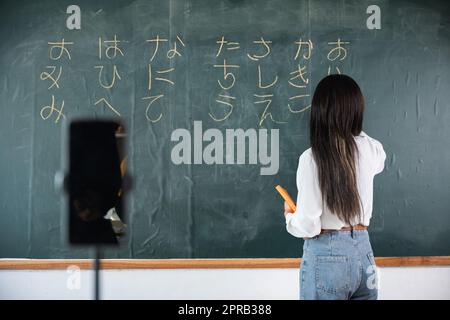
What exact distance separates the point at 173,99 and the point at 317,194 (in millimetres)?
1513

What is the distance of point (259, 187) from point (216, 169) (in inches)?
10.2

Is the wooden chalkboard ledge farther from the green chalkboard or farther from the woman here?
the woman

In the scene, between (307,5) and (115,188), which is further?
(307,5)

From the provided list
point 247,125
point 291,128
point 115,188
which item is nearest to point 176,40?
point 247,125

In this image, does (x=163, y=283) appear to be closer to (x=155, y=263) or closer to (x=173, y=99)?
(x=155, y=263)

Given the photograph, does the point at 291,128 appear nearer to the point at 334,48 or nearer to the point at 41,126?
the point at 334,48

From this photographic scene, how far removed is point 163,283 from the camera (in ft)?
9.25

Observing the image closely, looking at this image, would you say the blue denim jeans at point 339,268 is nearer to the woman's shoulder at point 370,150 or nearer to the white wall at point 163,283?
the woman's shoulder at point 370,150

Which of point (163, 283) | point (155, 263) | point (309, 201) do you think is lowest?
point (163, 283)

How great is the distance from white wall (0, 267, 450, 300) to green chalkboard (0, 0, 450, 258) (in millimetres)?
105

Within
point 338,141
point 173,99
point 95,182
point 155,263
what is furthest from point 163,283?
point 95,182

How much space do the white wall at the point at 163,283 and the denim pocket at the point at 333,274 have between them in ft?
4.52

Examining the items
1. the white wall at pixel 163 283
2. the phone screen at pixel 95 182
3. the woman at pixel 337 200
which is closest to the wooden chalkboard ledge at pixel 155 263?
the white wall at pixel 163 283

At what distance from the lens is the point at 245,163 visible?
9.25 ft
